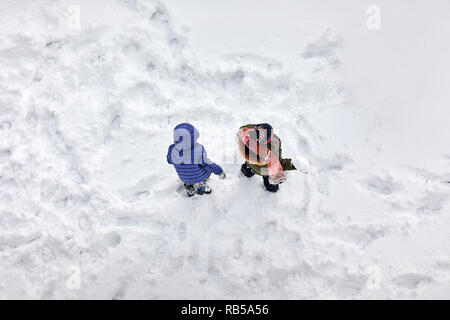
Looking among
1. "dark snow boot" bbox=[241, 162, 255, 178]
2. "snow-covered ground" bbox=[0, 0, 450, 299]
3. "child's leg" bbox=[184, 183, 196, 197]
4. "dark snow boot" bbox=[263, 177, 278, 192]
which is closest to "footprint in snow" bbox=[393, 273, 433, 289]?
"snow-covered ground" bbox=[0, 0, 450, 299]

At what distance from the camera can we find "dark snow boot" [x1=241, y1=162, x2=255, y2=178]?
3090mm

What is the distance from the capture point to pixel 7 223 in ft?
9.75

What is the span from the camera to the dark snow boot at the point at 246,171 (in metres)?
3.09

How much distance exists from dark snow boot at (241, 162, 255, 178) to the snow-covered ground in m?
0.10

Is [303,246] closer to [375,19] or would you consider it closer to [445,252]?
[445,252]

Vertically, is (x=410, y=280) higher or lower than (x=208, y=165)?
lower

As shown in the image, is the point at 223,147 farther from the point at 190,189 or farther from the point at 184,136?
the point at 184,136

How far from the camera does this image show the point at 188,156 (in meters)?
2.51

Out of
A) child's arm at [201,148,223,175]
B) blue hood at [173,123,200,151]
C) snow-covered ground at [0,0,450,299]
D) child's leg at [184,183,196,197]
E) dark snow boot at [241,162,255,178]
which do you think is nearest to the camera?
blue hood at [173,123,200,151]

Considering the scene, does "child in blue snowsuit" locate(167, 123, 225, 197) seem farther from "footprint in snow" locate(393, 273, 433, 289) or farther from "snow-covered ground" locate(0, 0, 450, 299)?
"footprint in snow" locate(393, 273, 433, 289)

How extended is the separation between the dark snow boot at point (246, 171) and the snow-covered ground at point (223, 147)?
0.32ft

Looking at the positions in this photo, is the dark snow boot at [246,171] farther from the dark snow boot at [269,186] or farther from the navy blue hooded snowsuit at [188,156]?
the navy blue hooded snowsuit at [188,156]

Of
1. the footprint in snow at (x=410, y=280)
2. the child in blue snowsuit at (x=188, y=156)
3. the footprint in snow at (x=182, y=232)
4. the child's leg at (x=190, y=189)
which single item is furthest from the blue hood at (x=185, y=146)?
the footprint in snow at (x=410, y=280)

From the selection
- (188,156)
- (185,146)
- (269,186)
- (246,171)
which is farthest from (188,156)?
(269,186)
